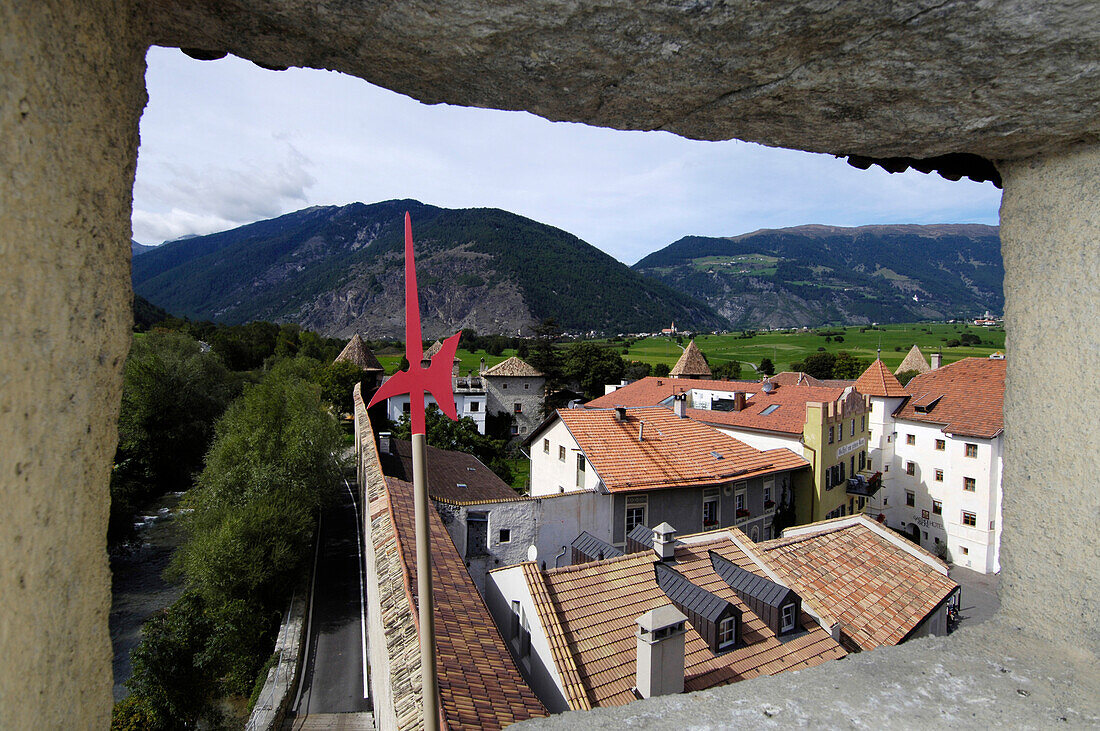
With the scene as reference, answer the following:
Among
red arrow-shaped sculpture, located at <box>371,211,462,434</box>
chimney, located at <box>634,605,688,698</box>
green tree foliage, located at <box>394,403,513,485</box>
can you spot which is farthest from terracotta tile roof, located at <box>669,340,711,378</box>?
red arrow-shaped sculpture, located at <box>371,211,462,434</box>

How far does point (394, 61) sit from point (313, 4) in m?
0.25

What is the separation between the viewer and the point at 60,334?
3.91 ft

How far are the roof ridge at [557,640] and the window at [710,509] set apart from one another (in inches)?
352

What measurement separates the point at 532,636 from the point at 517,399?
3698 centimetres

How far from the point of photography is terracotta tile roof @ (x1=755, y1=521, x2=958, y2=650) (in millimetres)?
9898

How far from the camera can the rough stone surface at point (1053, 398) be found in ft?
6.83

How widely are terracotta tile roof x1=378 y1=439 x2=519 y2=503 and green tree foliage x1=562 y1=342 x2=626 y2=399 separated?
26.4 m

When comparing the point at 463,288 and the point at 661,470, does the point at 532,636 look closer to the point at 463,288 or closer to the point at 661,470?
the point at 661,470

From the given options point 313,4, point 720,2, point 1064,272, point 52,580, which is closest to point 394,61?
point 313,4

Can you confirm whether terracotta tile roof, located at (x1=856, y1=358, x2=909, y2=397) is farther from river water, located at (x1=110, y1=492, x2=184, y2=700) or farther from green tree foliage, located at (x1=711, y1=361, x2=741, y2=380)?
green tree foliage, located at (x1=711, y1=361, x2=741, y2=380)

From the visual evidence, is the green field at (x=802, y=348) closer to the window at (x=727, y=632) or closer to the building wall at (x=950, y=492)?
the building wall at (x=950, y=492)

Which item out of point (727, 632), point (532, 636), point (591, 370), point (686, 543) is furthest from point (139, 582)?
point (591, 370)

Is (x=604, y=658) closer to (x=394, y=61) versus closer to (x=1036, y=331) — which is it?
(x=1036, y=331)

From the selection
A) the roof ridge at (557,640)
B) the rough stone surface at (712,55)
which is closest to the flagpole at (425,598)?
the rough stone surface at (712,55)
